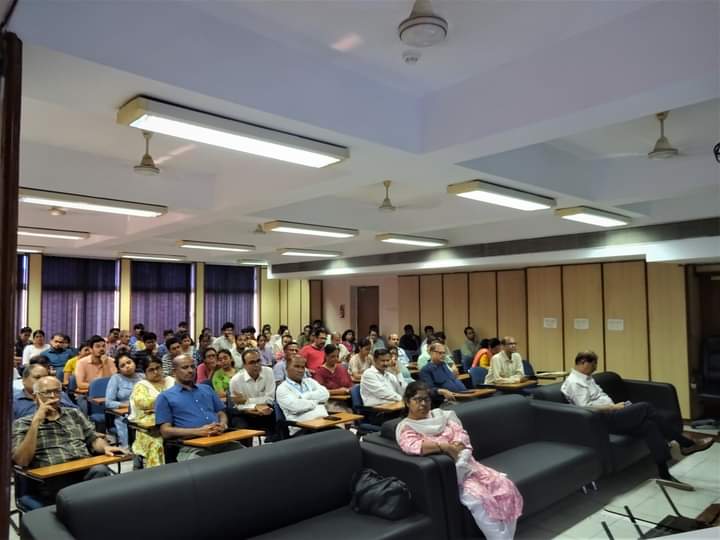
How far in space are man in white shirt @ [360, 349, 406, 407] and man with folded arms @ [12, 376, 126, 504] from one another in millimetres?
2794

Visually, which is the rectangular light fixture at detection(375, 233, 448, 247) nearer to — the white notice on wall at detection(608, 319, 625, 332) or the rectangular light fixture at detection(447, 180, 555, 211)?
the rectangular light fixture at detection(447, 180, 555, 211)

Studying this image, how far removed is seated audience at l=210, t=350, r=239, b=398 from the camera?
6230mm

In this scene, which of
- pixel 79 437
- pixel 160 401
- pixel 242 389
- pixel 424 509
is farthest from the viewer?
pixel 242 389

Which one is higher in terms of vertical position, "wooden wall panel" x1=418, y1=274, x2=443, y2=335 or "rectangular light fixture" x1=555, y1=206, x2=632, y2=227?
"rectangular light fixture" x1=555, y1=206, x2=632, y2=227

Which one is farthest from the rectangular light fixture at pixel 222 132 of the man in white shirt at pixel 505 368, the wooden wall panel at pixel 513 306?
the wooden wall panel at pixel 513 306

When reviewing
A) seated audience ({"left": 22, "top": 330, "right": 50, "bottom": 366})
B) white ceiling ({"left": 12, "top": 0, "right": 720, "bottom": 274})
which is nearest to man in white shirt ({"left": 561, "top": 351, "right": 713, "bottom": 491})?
white ceiling ({"left": 12, "top": 0, "right": 720, "bottom": 274})

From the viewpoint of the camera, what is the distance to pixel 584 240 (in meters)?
7.63

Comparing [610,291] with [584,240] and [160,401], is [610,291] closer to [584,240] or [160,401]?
[584,240]

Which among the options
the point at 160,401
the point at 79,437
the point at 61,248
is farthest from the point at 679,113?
the point at 61,248

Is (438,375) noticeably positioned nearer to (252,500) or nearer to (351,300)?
(252,500)

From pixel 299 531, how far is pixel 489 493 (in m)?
1.30

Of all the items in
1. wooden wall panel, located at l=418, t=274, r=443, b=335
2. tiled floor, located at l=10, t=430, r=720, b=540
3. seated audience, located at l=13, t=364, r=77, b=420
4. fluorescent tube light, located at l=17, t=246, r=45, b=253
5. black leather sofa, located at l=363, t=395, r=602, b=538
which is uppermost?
fluorescent tube light, located at l=17, t=246, r=45, b=253

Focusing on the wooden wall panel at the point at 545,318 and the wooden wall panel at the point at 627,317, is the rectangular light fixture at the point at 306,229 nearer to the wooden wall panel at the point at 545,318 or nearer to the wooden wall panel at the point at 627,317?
the wooden wall panel at the point at 545,318

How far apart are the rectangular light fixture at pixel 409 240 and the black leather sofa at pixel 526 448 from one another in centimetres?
294
